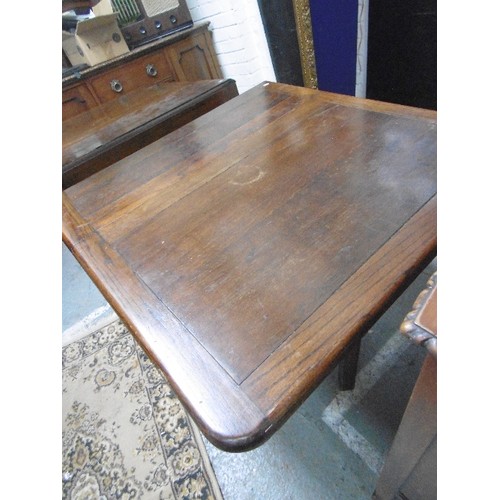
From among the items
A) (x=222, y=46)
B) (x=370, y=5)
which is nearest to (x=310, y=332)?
(x=370, y=5)

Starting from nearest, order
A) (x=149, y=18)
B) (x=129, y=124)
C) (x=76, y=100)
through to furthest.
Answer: (x=129, y=124), (x=76, y=100), (x=149, y=18)

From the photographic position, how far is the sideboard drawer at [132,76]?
171 centimetres

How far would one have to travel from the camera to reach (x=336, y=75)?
1694 mm

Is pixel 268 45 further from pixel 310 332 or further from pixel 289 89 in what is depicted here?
pixel 310 332

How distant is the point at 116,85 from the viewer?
5.70ft

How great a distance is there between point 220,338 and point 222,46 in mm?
1987

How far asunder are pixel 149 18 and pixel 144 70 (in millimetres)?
295

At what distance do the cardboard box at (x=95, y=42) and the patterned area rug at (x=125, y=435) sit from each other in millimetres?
1530

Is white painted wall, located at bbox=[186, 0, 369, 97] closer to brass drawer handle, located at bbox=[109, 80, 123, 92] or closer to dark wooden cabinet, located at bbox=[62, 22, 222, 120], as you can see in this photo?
dark wooden cabinet, located at bbox=[62, 22, 222, 120]

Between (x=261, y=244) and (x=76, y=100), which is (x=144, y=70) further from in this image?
(x=261, y=244)

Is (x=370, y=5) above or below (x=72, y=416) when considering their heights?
above

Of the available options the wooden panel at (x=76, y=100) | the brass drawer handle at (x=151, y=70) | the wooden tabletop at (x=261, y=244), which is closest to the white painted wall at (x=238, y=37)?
the brass drawer handle at (x=151, y=70)

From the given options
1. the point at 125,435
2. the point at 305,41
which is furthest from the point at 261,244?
the point at 305,41

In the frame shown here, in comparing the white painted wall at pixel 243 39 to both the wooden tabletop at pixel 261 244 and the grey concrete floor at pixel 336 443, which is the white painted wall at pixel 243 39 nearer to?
the wooden tabletop at pixel 261 244
